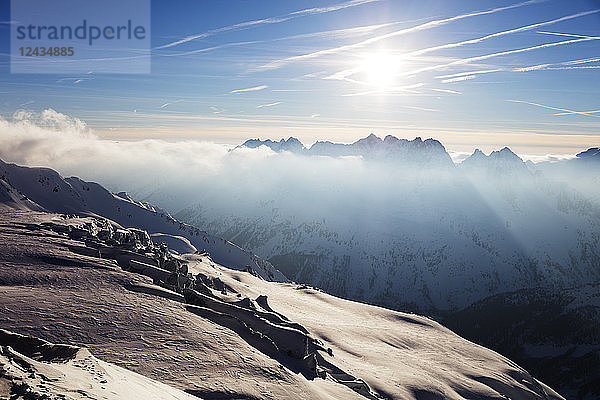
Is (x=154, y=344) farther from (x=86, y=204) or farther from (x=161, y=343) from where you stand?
(x=86, y=204)

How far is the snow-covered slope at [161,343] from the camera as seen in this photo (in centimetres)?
2111

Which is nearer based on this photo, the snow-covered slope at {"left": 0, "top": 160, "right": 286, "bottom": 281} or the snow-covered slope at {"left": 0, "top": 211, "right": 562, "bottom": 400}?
the snow-covered slope at {"left": 0, "top": 211, "right": 562, "bottom": 400}

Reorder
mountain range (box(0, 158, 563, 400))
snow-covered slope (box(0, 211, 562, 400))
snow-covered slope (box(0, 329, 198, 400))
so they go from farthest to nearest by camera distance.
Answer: snow-covered slope (box(0, 211, 562, 400)) < mountain range (box(0, 158, 563, 400)) < snow-covered slope (box(0, 329, 198, 400))

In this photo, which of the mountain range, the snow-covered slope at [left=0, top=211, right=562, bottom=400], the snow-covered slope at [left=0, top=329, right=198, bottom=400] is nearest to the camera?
the snow-covered slope at [left=0, top=329, right=198, bottom=400]

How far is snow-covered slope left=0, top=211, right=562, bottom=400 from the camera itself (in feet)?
69.3

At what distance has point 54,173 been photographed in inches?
7003

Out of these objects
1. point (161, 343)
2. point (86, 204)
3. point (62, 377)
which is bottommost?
point (161, 343)

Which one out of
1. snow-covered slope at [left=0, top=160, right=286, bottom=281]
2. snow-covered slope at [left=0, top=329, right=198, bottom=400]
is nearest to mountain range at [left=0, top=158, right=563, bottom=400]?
snow-covered slope at [left=0, top=329, right=198, bottom=400]

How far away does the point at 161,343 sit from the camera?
2536 cm

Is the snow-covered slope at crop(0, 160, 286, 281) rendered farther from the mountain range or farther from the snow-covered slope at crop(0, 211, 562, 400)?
the snow-covered slope at crop(0, 211, 562, 400)

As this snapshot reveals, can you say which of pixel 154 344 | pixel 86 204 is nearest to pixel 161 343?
pixel 154 344

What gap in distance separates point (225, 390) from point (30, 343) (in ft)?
35.1

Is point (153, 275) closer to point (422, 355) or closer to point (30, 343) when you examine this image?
point (30, 343)

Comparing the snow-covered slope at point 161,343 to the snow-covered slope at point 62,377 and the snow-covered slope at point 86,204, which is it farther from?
the snow-covered slope at point 86,204
